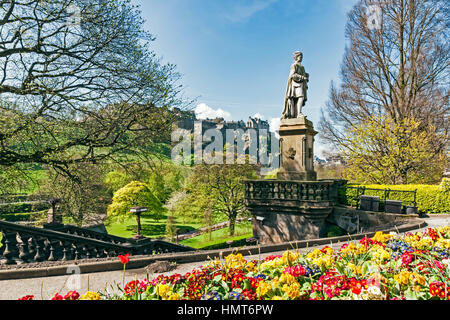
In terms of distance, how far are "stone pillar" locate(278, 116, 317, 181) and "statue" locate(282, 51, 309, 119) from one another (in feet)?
1.91

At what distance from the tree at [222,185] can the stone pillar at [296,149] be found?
1089cm

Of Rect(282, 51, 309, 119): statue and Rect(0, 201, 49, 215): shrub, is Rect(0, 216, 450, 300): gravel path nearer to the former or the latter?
Rect(282, 51, 309, 119): statue

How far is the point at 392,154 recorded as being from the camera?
15367 millimetres

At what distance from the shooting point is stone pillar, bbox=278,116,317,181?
449 inches

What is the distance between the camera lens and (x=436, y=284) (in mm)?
2381

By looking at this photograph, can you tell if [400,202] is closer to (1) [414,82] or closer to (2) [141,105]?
(1) [414,82]

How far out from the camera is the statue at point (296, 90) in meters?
11.9

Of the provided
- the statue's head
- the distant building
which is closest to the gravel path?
the statue's head

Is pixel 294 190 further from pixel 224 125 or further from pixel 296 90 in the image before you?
pixel 224 125

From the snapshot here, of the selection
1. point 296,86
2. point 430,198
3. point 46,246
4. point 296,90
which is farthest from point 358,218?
point 46,246

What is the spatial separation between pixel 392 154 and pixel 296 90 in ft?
27.8

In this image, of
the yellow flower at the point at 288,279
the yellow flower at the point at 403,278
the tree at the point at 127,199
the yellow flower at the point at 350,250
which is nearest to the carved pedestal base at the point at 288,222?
the yellow flower at the point at 350,250
